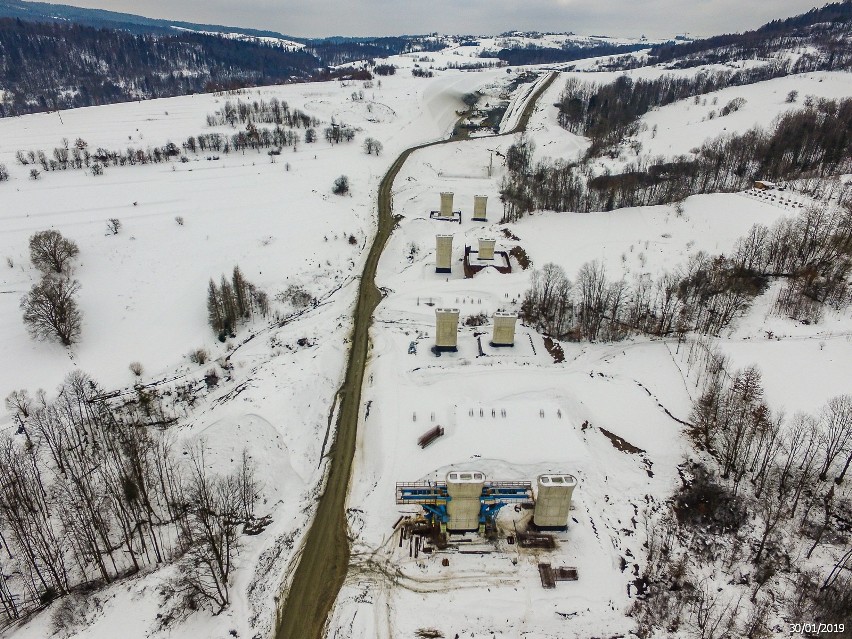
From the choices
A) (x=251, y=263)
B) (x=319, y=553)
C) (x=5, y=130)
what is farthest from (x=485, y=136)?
(x=319, y=553)

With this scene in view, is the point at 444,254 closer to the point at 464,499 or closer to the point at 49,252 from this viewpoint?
the point at 464,499

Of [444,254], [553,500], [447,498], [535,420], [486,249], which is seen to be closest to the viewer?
[553,500]

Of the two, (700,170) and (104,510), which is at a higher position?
(700,170)

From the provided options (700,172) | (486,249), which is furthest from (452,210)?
(700,172)

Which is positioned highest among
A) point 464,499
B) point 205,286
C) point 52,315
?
point 52,315

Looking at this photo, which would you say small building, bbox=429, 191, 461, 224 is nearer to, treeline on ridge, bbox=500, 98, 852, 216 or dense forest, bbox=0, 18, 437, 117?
treeline on ridge, bbox=500, 98, 852, 216

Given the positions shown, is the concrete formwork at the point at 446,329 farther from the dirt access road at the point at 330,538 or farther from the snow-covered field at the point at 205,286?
the snow-covered field at the point at 205,286
